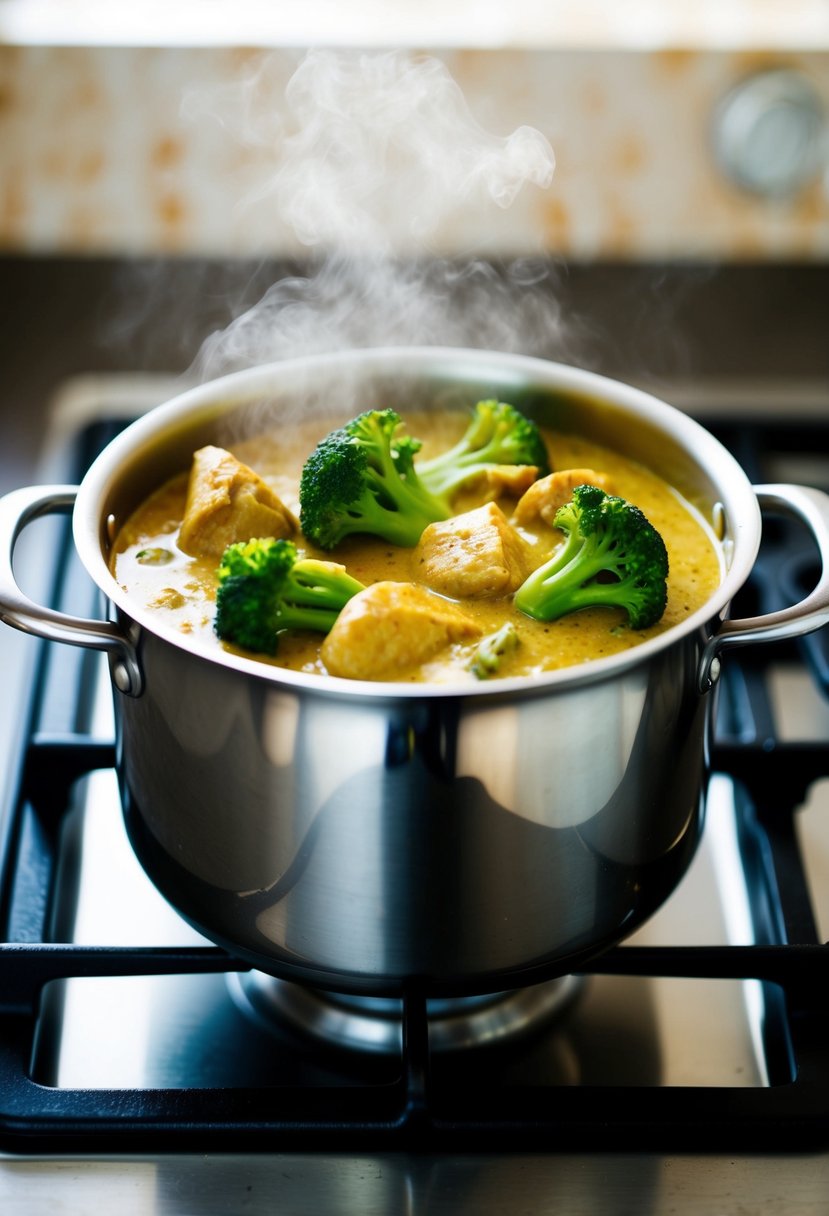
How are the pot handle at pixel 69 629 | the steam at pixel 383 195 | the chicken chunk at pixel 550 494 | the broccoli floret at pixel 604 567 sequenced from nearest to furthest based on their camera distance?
1. the pot handle at pixel 69 629
2. the broccoli floret at pixel 604 567
3. the chicken chunk at pixel 550 494
4. the steam at pixel 383 195

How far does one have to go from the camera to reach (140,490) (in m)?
1.26

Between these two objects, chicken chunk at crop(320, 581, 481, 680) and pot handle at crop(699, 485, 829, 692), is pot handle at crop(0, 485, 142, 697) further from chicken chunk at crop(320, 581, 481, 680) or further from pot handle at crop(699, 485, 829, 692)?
pot handle at crop(699, 485, 829, 692)

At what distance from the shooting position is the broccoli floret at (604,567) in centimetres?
107

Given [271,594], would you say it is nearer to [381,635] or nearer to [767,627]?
[381,635]

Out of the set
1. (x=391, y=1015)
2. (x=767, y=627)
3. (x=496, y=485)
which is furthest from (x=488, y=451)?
(x=391, y=1015)

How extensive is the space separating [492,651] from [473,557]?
11cm

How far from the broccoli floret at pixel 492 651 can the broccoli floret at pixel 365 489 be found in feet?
0.59

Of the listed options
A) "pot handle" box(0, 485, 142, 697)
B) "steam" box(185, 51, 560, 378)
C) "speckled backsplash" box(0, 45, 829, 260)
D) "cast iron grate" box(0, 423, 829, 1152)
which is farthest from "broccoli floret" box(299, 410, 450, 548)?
"speckled backsplash" box(0, 45, 829, 260)

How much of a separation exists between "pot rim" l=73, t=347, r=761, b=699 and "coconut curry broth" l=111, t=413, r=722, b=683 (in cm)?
3

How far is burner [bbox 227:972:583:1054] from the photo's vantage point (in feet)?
3.71

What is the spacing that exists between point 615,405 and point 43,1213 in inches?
34.6

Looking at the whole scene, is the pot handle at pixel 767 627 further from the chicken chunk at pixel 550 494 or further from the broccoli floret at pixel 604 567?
the chicken chunk at pixel 550 494

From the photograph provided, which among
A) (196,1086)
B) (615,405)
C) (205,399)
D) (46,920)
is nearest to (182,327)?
(205,399)

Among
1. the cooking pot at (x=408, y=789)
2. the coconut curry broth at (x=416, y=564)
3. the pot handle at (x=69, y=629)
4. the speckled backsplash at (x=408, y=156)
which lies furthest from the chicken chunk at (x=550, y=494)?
the speckled backsplash at (x=408, y=156)
